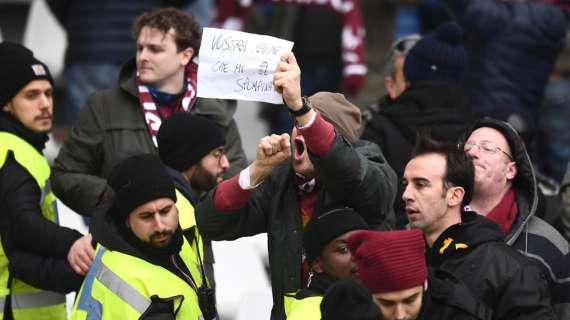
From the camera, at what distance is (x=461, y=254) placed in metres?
6.05

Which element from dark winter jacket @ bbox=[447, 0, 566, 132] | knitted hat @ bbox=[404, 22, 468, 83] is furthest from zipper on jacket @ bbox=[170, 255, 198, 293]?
dark winter jacket @ bbox=[447, 0, 566, 132]

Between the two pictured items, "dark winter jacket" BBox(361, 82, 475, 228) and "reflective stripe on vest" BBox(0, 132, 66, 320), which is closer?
"reflective stripe on vest" BBox(0, 132, 66, 320)

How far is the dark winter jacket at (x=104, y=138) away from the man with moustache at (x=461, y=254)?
1338 mm

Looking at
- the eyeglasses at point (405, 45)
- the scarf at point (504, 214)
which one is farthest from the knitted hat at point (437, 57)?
the scarf at point (504, 214)

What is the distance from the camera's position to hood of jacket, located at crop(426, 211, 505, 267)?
6062mm

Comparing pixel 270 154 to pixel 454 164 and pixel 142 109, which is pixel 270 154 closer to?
pixel 454 164

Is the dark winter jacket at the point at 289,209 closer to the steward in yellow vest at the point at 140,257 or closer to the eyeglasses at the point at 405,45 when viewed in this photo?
the steward in yellow vest at the point at 140,257

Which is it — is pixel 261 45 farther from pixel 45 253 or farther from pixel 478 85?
pixel 478 85

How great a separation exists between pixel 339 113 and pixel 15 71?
6.06ft

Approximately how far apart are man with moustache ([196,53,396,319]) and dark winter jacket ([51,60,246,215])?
3.34ft

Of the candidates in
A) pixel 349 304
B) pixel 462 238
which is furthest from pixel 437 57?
pixel 349 304

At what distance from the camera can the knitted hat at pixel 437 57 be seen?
26.2ft

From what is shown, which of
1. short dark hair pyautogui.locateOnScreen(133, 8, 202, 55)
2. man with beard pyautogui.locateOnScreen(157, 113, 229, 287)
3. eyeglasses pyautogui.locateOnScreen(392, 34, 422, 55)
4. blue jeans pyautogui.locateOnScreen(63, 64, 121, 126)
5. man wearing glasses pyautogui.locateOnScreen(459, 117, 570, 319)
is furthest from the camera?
blue jeans pyautogui.locateOnScreen(63, 64, 121, 126)

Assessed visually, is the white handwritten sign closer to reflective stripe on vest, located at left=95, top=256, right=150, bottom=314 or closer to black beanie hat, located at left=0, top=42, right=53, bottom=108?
reflective stripe on vest, located at left=95, top=256, right=150, bottom=314
